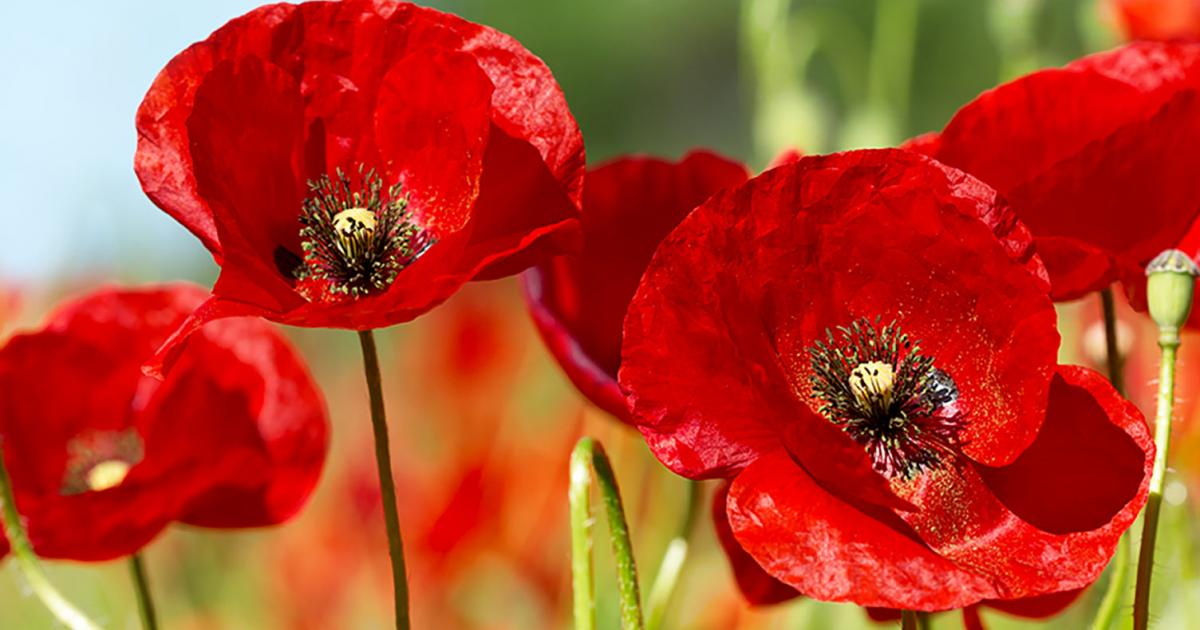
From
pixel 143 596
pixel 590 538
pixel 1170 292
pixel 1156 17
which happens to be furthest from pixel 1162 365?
pixel 1156 17

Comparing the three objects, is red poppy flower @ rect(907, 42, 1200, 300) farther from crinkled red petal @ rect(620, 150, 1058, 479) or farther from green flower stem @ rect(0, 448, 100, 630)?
green flower stem @ rect(0, 448, 100, 630)

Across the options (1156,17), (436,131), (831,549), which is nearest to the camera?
(831,549)

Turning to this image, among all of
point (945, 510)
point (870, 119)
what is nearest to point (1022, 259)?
point (945, 510)

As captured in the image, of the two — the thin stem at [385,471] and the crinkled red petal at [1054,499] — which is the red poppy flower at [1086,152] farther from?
the thin stem at [385,471]

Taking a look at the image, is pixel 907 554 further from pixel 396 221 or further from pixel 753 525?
pixel 396 221

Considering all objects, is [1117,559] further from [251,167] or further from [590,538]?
[251,167]

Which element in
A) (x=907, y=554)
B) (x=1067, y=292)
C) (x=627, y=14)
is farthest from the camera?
(x=627, y=14)

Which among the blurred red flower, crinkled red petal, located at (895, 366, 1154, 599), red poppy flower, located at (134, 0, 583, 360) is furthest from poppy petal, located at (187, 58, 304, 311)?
the blurred red flower
